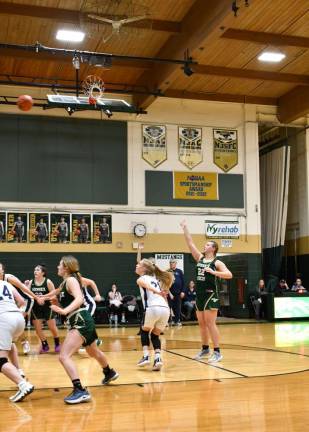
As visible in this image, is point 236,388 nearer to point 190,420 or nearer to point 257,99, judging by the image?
point 190,420

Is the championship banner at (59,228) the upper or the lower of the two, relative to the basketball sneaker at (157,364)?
upper

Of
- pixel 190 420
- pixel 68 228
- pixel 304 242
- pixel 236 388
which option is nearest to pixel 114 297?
pixel 68 228

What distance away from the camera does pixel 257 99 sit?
21.6 metres

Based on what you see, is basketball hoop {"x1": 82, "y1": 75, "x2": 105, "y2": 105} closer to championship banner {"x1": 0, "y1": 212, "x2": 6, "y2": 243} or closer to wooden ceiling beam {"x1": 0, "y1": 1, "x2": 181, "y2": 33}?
wooden ceiling beam {"x1": 0, "y1": 1, "x2": 181, "y2": 33}

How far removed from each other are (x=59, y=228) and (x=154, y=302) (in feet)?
37.8

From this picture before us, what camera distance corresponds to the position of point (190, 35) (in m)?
15.2

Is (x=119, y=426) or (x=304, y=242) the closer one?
(x=119, y=426)

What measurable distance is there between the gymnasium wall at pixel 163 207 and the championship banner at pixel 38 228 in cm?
21

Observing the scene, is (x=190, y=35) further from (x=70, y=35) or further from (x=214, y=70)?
(x=70, y=35)

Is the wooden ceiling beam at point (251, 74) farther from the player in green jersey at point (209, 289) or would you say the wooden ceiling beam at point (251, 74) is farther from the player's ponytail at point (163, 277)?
the player's ponytail at point (163, 277)

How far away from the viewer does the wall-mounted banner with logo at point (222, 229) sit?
20781mm

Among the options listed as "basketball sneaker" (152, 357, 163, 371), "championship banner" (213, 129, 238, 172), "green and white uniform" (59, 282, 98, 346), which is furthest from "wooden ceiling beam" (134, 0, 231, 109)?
"green and white uniform" (59, 282, 98, 346)

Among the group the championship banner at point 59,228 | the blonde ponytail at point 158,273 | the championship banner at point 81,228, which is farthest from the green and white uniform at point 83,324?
the championship banner at point 81,228

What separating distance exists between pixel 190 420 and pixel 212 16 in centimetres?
1129
